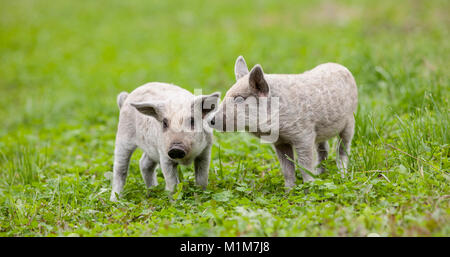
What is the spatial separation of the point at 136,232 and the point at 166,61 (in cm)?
1049

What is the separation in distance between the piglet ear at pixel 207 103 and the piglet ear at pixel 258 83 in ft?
1.38

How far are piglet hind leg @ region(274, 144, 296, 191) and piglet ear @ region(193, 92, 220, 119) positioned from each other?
3.09 ft

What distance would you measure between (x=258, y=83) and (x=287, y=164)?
44.8 inches

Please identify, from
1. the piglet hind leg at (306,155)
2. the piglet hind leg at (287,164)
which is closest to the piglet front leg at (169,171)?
the piglet hind leg at (287,164)

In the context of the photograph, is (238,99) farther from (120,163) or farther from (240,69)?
(120,163)

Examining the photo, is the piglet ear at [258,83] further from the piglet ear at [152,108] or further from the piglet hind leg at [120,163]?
the piglet hind leg at [120,163]

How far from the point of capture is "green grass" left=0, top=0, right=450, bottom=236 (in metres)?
4.62

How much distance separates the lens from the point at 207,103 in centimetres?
539

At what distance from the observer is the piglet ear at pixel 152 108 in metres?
5.43

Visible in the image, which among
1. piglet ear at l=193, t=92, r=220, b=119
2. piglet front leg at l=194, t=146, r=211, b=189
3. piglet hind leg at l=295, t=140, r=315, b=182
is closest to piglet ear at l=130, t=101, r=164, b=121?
piglet ear at l=193, t=92, r=220, b=119

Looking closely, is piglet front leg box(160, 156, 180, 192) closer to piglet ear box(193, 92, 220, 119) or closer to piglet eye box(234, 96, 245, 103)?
piglet ear box(193, 92, 220, 119)

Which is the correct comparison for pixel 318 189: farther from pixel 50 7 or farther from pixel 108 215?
pixel 50 7

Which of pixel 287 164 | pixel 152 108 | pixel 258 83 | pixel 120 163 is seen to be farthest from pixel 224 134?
pixel 258 83
